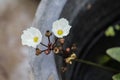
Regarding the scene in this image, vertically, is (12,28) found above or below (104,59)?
above

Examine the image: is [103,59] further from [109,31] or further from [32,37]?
[32,37]

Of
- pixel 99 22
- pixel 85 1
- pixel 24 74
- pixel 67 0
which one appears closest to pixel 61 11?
pixel 67 0

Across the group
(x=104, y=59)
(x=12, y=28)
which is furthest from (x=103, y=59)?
(x=12, y=28)

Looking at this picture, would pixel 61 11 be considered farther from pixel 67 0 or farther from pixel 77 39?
pixel 77 39

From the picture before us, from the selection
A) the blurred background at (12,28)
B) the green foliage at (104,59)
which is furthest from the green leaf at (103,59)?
the blurred background at (12,28)

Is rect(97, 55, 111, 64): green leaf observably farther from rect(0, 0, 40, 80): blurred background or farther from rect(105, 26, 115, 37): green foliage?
rect(0, 0, 40, 80): blurred background
